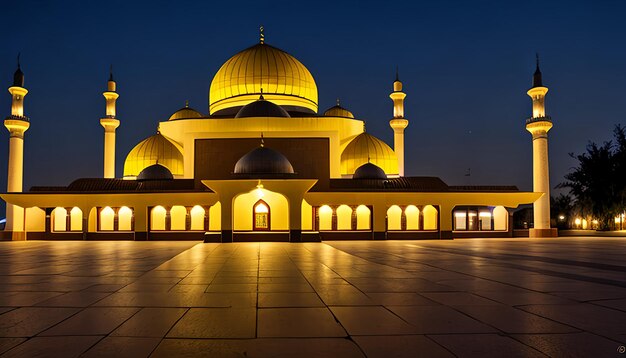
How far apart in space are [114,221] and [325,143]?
51.0ft

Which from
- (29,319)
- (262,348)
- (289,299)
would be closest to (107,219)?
(289,299)

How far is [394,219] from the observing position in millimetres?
36906

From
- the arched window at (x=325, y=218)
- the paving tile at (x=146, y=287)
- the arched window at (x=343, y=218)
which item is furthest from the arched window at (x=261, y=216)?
the paving tile at (x=146, y=287)

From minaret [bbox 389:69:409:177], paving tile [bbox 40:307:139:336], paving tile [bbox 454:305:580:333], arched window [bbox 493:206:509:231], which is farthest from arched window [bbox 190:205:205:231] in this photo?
paving tile [bbox 454:305:580:333]

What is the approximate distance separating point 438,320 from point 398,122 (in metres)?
40.8

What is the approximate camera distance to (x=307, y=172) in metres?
37.2

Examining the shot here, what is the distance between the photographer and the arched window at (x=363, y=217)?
36.2 metres

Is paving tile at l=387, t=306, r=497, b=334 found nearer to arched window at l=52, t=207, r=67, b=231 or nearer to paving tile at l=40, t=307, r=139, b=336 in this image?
paving tile at l=40, t=307, r=139, b=336

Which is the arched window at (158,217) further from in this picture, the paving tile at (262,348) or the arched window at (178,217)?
the paving tile at (262,348)

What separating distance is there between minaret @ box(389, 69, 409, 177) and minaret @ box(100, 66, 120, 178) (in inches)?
954

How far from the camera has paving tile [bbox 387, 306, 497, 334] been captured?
20.2ft

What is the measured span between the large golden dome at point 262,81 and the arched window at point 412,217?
11800 millimetres

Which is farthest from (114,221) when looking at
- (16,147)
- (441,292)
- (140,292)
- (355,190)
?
(441,292)

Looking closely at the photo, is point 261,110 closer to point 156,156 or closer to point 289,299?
point 156,156
